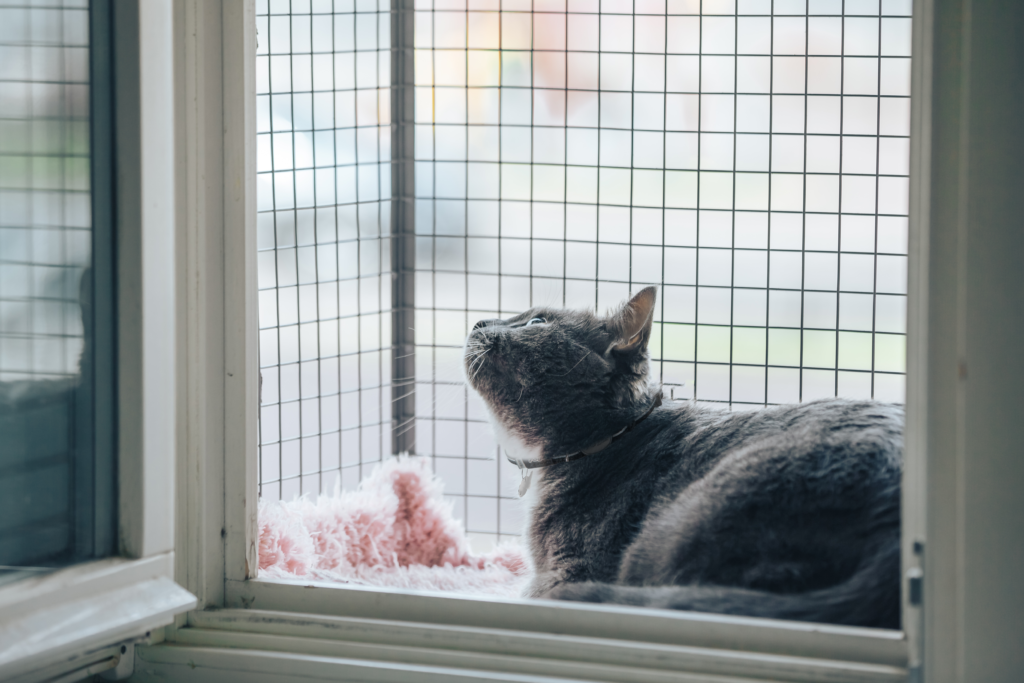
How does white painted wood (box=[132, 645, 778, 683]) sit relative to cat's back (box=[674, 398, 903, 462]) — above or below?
below

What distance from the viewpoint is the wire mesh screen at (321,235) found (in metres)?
1.48

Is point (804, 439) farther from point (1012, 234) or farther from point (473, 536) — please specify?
point (473, 536)

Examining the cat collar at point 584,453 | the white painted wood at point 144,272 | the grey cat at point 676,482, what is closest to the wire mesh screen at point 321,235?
the grey cat at point 676,482

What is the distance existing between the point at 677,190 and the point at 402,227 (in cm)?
63

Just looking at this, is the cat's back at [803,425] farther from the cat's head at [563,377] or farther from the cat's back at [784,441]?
the cat's head at [563,377]

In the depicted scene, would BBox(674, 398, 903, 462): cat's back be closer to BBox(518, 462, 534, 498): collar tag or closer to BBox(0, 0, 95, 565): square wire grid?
BBox(518, 462, 534, 498): collar tag

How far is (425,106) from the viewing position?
1.82 m

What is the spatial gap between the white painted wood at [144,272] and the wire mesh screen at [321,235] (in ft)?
1.93

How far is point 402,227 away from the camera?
1.77 metres

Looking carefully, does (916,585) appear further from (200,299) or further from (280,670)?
(200,299)

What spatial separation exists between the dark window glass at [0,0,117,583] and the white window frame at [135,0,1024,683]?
0.15 m

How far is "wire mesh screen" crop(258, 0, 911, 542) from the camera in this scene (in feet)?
4.60

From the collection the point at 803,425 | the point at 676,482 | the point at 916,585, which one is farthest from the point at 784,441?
the point at 916,585

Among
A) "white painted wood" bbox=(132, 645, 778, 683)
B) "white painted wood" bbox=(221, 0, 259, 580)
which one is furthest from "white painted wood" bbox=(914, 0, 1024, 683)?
"white painted wood" bbox=(221, 0, 259, 580)
